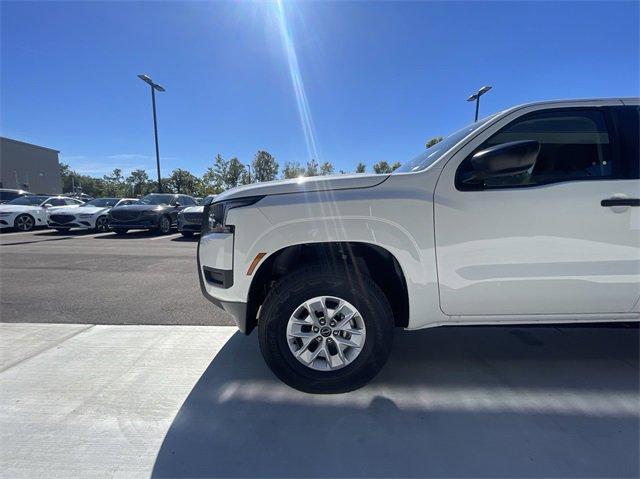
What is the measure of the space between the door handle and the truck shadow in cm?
130

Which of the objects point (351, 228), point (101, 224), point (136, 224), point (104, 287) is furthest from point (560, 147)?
point (101, 224)

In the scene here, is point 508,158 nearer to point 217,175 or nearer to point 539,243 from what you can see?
point 539,243

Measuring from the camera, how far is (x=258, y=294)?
256 cm

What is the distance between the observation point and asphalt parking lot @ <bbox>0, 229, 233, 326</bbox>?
3.83m

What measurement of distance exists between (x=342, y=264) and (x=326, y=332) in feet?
1.56

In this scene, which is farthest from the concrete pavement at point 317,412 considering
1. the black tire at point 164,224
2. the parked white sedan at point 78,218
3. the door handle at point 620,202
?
the parked white sedan at point 78,218

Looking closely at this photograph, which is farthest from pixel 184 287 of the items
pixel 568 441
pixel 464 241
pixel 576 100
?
pixel 576 100

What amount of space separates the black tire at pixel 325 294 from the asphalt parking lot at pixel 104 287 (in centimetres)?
159

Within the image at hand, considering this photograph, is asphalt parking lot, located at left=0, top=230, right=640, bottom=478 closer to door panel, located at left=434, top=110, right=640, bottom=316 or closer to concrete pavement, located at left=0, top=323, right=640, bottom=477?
concrete pavement, located at left=0, top=323, right=640, bottom=477

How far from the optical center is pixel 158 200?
40.8 feet

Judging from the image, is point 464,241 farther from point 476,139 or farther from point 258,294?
point 258,294

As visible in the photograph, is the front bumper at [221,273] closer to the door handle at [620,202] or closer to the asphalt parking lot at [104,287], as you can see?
→ the asphalt parking lot at [104,287]

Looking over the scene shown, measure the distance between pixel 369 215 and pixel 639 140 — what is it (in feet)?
6.42

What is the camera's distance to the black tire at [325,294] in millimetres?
2250
